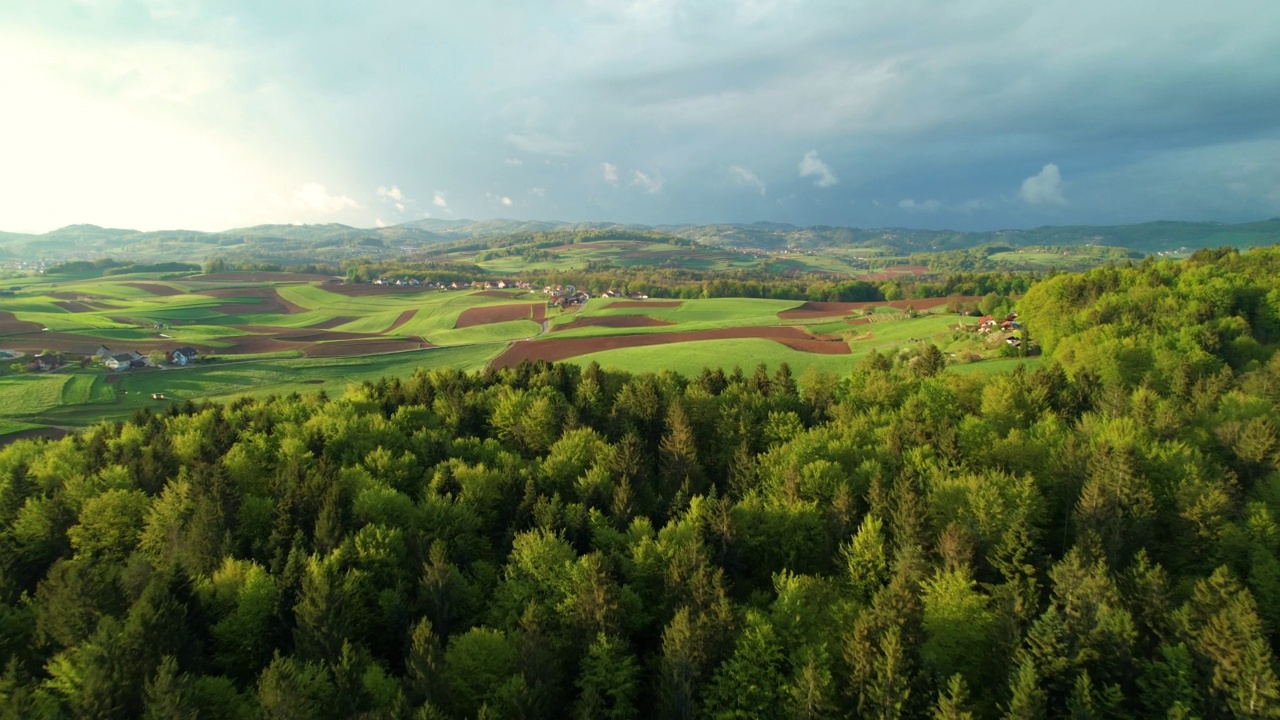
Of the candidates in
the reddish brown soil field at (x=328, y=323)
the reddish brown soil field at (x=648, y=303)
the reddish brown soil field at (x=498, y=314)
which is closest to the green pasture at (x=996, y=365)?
the reddish brown soil field at (x=648, y=303)

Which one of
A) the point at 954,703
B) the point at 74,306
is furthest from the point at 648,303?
the point at 954,703

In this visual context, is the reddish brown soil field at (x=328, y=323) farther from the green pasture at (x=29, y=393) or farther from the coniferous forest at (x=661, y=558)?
the coniferous forest at (x=661, y=558)

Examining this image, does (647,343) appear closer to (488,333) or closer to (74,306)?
(488,333)

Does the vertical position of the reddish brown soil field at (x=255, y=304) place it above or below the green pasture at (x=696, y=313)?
above

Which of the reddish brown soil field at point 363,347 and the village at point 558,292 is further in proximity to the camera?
the village at point 558,292

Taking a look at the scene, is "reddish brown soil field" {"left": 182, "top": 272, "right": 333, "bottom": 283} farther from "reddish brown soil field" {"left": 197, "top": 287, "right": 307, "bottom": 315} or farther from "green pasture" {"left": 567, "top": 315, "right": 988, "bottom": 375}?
"green pasture" {"left": 567, "top": 315, "right": 988, "bottom": 375}

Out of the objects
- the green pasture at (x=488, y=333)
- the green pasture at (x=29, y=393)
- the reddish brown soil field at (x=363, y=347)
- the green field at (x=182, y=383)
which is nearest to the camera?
the green pasture at (x=29, y=393)

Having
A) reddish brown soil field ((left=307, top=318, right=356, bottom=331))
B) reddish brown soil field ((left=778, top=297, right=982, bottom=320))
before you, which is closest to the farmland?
reddish brown soil field ((left=307, top=318, right=356, bottom=331))
